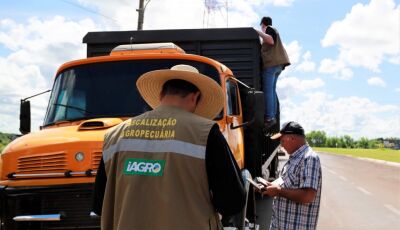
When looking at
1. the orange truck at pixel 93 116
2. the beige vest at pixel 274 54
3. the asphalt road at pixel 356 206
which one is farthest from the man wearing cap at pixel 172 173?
the asphalt road at pixel 356 206

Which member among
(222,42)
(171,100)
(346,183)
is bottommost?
(346,183)

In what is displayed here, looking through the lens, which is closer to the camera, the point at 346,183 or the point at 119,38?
the point at 119,38

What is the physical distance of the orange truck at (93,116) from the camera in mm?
4434

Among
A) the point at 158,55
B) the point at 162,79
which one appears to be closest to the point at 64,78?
the point at 158,55

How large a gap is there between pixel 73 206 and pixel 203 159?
7.80ft

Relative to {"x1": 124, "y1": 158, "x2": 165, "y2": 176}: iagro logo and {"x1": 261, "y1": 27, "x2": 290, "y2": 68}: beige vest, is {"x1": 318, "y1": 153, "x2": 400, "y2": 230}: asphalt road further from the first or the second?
{"x1": 124, "y1": 158, "x2": 165, "y2": 176}: iagro logo

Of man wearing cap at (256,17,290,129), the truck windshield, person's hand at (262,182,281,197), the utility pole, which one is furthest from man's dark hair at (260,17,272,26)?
the utility pole

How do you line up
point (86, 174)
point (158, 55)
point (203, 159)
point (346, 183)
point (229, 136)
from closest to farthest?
point (203, 159)
point (86, 174)
point (229, 136)
point (158, 55)
point (346, 183)

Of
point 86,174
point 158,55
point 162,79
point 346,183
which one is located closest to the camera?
point 162,79

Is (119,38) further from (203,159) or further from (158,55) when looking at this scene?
(203,159)

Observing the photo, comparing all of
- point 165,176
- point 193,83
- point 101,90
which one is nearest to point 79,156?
point 101,90

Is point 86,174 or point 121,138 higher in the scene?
point 121,138

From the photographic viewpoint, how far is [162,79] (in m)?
2.92

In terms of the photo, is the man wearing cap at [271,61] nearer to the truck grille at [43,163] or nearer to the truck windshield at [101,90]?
the truck windshield at [101,90]
